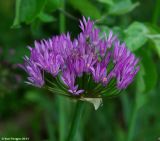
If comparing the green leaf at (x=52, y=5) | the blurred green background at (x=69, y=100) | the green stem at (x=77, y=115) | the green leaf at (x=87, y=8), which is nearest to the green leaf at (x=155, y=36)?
the blurred green background at (x=69, y=100)

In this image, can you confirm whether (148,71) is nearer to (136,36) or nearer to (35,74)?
(136,36)

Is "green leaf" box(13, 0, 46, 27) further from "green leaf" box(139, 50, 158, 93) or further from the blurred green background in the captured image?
"green leaf" box(139, 50, 158, 93)

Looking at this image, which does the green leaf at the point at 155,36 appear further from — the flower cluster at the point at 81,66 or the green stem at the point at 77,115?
the green stem at the point at 77,115

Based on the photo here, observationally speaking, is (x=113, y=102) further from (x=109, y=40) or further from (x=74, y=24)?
(x=109, y=40)

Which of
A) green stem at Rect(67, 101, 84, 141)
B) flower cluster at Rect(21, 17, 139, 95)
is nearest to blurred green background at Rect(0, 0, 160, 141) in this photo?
flower cluster at Rect(21, 17, 139, 95)

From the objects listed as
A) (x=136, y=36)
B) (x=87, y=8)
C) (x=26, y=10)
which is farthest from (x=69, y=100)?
(x=26, y=10)

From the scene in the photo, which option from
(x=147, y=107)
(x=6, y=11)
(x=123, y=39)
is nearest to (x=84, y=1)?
(x=123, y=39)
